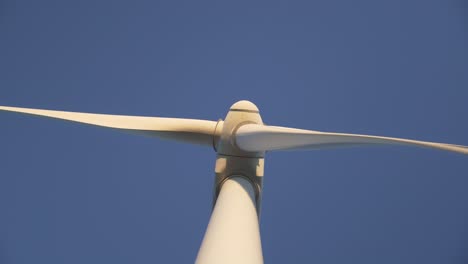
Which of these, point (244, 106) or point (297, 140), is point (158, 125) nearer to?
point (244, 106)

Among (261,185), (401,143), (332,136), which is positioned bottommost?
(401,143)

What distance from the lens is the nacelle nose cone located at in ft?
16.9

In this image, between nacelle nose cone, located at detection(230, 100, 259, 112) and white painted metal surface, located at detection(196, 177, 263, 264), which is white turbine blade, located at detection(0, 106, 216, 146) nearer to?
nacelle nose cone, located at detection(230, 100, 259, 112)

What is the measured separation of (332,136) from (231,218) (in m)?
0.91

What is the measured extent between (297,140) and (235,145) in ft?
4.00

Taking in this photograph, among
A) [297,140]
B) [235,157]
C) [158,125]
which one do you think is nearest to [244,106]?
[235,157]

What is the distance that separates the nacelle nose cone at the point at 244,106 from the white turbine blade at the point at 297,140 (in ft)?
1.11

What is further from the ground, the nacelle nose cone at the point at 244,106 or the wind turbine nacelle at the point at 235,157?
the nacelle nose cone at the point at 244,106

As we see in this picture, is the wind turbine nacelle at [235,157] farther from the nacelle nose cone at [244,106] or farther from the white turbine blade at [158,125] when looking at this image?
the white turbine blade at [158,125]

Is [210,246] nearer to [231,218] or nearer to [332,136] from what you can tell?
[231,218]

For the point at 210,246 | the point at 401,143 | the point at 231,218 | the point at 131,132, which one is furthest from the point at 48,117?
the point at 401,143

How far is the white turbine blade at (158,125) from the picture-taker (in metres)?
4.89

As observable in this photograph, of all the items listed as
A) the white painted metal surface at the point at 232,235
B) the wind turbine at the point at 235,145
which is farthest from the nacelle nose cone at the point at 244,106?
the white painted metal surface at the point at 232,235

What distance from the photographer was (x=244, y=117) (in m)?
5.12
